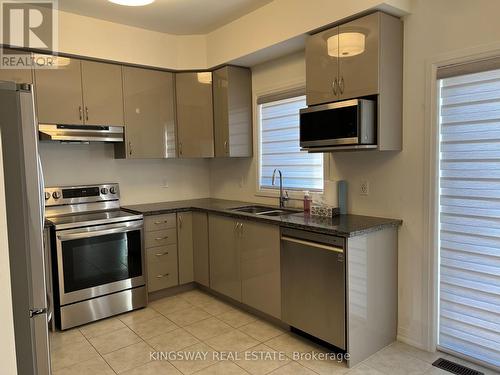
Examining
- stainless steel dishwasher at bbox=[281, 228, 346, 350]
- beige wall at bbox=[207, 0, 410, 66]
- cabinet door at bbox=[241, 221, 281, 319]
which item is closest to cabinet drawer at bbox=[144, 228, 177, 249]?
cabinet door at bbox=[241, 221, 281, 319]

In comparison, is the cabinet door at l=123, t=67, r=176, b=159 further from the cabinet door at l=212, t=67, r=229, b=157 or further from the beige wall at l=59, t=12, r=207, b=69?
the cabinet door at l=212, t=67, r=229, b=157

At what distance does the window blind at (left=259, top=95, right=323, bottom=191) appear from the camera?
A: 11.3ft

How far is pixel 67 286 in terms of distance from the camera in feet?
10.3

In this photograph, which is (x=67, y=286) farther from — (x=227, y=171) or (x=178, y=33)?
(x=178, y=33)

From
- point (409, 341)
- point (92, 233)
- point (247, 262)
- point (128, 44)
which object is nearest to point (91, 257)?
A: point (92, 233)

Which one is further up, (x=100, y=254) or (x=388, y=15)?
(x=388, y=15)

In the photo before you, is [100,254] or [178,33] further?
[178,33]

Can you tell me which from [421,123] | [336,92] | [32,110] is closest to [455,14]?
[421,123]

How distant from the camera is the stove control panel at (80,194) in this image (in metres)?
3.52

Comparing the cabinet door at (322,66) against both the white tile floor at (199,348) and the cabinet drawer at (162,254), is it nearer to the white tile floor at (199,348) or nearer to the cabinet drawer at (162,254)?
the white tile floor at (199,348)

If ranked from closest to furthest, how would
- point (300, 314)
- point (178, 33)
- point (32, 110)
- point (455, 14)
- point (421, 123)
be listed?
1. point (32, 110)
2. point (455, 14)
3. point (421, 123)
4. point (300, 314)
5. point (178, 33)

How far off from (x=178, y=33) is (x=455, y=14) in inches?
103

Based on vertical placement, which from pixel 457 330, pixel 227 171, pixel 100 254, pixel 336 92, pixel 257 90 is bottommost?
pixel 457 330

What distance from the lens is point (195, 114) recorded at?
404cm
